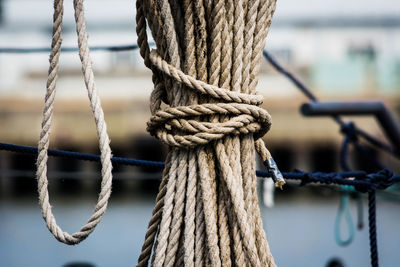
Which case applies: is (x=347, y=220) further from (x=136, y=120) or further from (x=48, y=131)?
(x=136, y=120)

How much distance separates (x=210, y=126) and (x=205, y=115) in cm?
2

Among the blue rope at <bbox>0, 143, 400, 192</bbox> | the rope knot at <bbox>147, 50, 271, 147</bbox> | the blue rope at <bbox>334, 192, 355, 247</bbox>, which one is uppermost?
the rope knot at <bbox>147, 50, 271, 147</bbox>

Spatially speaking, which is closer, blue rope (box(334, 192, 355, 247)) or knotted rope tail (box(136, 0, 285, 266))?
knotted rope tail (box(136, 0, 285, 266))

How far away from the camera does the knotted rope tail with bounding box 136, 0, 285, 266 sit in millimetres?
501

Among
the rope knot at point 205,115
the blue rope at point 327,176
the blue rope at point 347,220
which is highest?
the rope knot at point 205,115

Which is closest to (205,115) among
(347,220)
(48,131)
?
(48,131)

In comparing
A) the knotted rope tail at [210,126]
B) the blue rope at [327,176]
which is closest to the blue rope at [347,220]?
the blue rope at [327,176]

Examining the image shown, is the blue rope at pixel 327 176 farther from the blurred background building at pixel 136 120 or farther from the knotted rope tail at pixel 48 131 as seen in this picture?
the blurred background building at pixel 136 120

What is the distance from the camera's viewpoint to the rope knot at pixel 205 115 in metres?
0.50

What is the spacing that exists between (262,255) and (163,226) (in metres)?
0.13

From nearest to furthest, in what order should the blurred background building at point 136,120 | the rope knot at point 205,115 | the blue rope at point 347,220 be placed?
1. the rope knot at point 205,115
2. the blue rope at point 347,220
3. the blurred background building at point 136,120

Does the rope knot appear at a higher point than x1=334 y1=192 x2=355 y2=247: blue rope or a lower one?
higher

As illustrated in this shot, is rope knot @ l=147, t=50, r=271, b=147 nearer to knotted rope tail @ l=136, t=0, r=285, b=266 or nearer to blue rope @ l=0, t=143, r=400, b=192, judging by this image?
knotted rope tail @ l=136, t=0, r=285, b=266

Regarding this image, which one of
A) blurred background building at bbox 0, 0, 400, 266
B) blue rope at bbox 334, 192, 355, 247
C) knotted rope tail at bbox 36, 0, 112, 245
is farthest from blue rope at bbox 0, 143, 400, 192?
blurred background building at bbox 0, 0, 400, 266
